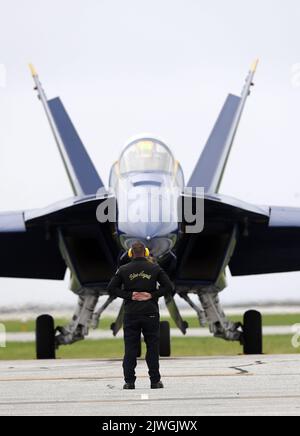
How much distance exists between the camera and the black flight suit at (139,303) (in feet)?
37.9

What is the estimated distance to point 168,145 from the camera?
18125 mm

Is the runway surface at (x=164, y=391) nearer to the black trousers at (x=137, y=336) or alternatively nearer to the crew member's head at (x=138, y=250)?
the black trousers at (x=137, y=336)

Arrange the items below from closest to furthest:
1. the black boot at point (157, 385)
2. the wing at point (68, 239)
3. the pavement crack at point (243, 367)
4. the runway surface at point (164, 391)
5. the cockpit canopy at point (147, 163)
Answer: the runway surface at point (164, 391) → the black boot at point (157, 385) → the pavement crack at point (243, 367) → the cockpit canopy at point (147, 163) → the wing at point (68, 239)

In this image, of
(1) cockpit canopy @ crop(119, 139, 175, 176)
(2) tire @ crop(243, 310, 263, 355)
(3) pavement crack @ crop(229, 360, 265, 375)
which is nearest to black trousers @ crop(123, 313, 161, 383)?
(3) pavement crack @ crop(229, 360, 265, 375)

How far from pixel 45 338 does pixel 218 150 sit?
14.1 ft

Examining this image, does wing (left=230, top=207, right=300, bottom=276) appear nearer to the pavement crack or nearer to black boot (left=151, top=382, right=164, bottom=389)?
the pavement crack

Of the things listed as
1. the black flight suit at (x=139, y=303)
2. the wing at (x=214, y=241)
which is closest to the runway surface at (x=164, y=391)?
the black flight suit at (x=139, y=303)

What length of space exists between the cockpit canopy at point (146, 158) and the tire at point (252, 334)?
3.52 metres

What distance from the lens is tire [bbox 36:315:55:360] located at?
2000 cm

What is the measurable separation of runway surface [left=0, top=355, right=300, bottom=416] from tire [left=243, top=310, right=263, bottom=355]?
4.81m

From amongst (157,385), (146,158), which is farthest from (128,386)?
(146,158)

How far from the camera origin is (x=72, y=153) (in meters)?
21.7

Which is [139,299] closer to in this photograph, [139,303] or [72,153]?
[139,303]
